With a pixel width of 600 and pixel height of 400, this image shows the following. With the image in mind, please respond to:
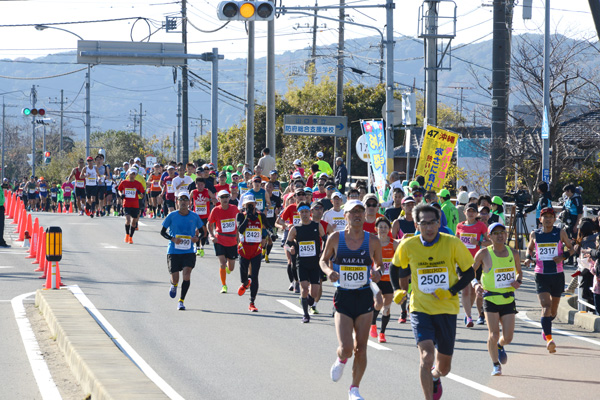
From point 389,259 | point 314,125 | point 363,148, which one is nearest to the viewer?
point 389,259

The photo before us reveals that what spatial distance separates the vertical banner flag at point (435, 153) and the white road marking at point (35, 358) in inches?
454

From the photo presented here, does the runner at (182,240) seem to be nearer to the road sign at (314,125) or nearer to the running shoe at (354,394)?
the running shoe at (354,394)

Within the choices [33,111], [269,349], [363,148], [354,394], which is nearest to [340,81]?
[363,148]

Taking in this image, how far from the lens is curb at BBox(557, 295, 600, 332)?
13.5 metres

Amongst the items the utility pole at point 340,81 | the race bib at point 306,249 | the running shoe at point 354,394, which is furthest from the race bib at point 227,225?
the utility pole at point 340,81

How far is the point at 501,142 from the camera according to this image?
21.9 metres

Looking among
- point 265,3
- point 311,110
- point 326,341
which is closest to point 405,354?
point 326,341

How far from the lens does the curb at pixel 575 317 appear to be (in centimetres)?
1355

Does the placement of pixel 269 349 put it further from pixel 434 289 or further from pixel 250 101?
pixel 250 101

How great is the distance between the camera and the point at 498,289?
10.4 meters

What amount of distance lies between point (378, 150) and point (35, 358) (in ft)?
51.5

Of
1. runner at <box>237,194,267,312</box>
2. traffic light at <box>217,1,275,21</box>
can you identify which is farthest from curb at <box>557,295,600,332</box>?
traffic light at <box>217,1,275,21</box>

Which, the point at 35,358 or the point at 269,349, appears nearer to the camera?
the point at 35,358

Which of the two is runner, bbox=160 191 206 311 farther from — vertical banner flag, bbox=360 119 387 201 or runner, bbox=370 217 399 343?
vertical banner flag, bbox=360 119 387 201
